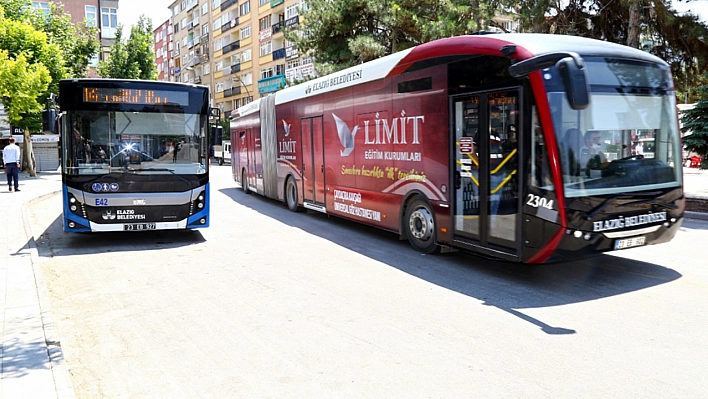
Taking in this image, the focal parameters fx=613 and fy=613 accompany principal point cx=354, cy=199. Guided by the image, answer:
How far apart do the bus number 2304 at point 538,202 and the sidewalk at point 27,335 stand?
5018 millimetres

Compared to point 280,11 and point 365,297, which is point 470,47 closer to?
point 365,297

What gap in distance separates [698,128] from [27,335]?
16.0 m

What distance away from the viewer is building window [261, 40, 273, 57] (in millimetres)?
61044

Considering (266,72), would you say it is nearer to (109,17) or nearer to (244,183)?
(109,17)

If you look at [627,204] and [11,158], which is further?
[11,158]

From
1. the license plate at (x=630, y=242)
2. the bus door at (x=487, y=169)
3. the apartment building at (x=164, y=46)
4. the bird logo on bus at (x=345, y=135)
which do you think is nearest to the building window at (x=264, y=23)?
the apartment building at (x=164, y=46)

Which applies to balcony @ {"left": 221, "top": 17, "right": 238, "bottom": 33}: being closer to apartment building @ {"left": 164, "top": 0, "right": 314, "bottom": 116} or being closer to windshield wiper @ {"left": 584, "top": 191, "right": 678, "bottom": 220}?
apartment building @ {"left": 164, "top": 0, "right": 314, "bottom": 116}

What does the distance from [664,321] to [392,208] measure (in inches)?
202

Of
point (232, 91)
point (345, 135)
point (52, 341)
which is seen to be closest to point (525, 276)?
point (345, 135)

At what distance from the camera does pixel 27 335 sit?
223 inches

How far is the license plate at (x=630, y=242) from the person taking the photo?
7.04 meters

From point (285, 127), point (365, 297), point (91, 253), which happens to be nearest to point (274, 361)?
point (365, 297)

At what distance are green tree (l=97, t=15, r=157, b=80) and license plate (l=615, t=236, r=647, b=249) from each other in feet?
145

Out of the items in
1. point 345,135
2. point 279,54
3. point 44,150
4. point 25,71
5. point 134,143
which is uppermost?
point 279,54
